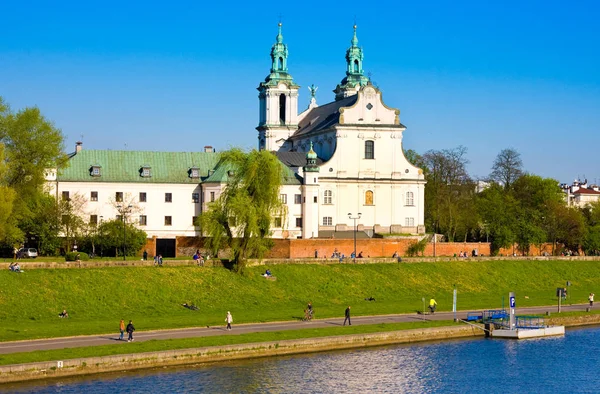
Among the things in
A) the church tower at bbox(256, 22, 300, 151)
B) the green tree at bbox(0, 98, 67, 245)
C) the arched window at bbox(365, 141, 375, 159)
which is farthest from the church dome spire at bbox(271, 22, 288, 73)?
the green tree at bbox(0, 98, 67, 245)

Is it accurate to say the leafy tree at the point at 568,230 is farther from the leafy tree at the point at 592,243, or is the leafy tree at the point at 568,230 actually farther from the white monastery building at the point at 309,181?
the white monastery building at the point at 309,181

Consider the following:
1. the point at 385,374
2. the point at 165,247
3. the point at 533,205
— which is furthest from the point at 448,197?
the point at 385,374

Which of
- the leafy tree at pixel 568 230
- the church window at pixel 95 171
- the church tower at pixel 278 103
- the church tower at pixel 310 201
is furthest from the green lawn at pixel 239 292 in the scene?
the church tower at pixel 278 103

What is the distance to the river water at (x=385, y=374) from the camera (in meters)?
42.5

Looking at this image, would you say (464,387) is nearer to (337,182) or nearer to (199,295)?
(199,295)

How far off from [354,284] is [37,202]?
23.3 m

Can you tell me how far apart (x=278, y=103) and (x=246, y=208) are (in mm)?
46918

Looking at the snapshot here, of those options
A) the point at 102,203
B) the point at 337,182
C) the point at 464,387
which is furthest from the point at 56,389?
the point at 337,182

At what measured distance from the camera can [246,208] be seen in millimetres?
71125

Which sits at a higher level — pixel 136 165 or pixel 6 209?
pixel 136 165

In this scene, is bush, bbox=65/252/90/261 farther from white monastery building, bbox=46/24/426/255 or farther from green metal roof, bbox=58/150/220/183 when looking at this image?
green metal roof, bbox=58/150/220/183

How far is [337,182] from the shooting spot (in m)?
95.6

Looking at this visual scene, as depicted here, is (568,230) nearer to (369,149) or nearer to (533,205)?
(533,205)

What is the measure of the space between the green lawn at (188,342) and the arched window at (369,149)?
3979 cm
